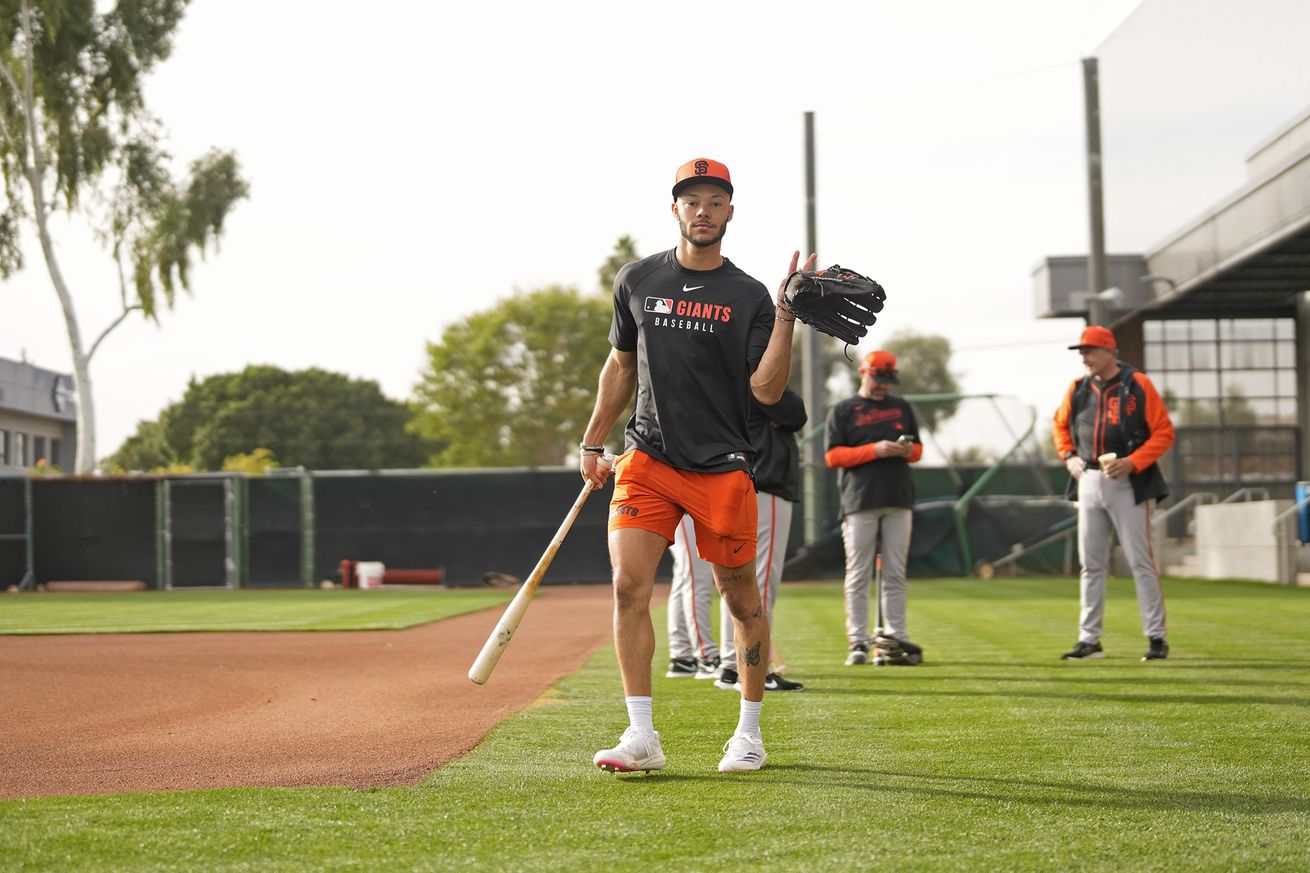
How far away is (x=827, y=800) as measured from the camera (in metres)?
4.53

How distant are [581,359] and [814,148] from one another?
3589cm

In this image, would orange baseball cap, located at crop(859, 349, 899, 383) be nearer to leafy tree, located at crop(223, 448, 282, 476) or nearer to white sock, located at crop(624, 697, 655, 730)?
white sock, located at crop(624, 697, 655, 730)

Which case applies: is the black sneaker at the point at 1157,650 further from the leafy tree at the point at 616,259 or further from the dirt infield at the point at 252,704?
the leafy tree at the point at 616,259

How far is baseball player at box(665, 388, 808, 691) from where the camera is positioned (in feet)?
26.3

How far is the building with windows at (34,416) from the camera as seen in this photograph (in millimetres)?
54219

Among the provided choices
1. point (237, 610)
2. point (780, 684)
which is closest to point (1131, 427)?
point (780, 684)

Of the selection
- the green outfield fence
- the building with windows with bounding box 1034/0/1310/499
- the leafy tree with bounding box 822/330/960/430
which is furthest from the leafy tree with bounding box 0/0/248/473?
the leafy tree with bounding box 822/330/960/430

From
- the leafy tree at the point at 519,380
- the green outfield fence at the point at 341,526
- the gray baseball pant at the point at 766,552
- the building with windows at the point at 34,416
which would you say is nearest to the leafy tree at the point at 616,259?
the leafy tree at the point at 519,380

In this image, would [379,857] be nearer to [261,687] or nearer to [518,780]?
[518,780]

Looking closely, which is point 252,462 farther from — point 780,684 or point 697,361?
point 697,361

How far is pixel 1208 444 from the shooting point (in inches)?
1246

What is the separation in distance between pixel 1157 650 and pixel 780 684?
290cm

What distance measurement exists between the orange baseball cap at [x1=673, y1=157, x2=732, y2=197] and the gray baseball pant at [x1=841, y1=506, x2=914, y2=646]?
178 inches

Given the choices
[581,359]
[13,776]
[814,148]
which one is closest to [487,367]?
[581,359]
